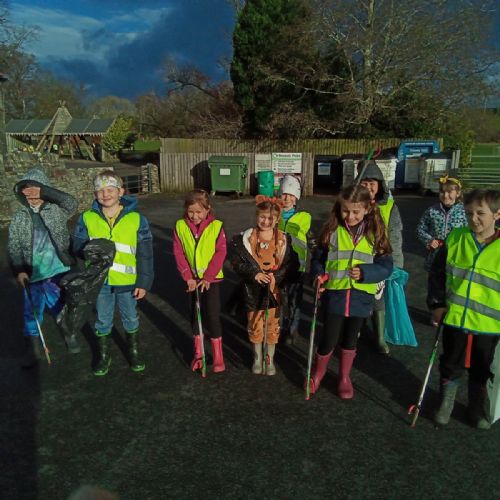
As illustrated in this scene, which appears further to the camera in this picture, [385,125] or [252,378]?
[385,125]

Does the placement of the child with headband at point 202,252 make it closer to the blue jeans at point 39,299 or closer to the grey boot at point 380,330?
the blue jeans at point 39,299

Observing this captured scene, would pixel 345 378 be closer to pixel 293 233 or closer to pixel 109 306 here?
pixel 293 233

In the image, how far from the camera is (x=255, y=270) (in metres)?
3.85

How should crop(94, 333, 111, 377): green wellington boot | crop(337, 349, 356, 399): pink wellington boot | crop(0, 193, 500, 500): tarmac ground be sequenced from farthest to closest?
1. crop(94, 333, 111, 377): green wellington boot
2. crop(337, 349, 356, 399): pink wellington boot
3. crop(0, 193, 500, 500): tarmac ground

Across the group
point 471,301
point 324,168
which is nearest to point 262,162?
point 324,168

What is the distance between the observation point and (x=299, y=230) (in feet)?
14.5

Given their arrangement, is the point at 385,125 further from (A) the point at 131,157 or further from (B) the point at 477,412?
(A) the point at 131,157

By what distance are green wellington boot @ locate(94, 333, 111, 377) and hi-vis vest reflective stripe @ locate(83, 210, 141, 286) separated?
1.85 ft

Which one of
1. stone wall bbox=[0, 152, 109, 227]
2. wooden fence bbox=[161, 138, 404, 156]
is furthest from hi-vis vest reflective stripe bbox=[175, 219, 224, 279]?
wooden fence bbox=[161, 138, 404, 156]

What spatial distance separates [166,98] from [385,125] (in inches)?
720

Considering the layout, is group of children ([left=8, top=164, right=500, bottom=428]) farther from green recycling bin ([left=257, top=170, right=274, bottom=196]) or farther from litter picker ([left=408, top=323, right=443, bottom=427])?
green recycling bin ([left=257, top=170, right=274, bottom=196])

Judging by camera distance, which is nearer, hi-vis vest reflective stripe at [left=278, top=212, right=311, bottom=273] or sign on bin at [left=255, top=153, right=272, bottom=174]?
hi-vis vest reflective stripe at [left=278, top=212, right=311, bottom=273]

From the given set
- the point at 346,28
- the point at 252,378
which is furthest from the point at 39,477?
the point at 346,28

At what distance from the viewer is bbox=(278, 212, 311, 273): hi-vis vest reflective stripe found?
4.33 m
